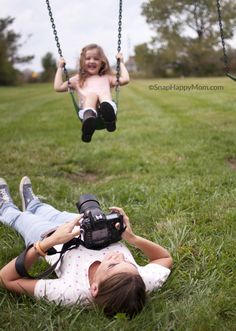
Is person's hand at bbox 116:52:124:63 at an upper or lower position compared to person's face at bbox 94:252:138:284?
upper

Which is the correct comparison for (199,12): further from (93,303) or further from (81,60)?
(93,303)

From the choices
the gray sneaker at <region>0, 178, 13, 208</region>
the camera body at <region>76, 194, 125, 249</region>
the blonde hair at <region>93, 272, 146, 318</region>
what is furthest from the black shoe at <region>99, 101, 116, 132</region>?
the blonde hair at <region>93, 272, 146, 318</region>

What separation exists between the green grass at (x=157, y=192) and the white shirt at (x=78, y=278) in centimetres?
7

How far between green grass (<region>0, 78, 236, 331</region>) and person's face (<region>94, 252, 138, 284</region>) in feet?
0.73

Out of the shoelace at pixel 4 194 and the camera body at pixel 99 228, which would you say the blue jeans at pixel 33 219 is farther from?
the camera body at pixel 99 228

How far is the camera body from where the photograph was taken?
2.67 meters

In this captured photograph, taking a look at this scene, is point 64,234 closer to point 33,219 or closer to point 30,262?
point 30,262

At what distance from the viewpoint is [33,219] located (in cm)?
370

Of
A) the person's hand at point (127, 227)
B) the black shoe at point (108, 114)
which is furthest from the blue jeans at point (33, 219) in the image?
the black shoe at point (108, 114)

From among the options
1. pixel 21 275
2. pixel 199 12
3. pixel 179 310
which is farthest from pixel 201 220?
pixel 199 12

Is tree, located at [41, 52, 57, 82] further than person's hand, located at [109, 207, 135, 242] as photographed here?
Yes

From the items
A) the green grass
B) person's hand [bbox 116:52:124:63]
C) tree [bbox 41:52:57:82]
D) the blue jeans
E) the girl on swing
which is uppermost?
tree [bbox 41:52:57:82]

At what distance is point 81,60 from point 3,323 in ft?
11.4

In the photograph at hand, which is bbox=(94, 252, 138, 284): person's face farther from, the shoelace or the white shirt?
the shoelace
